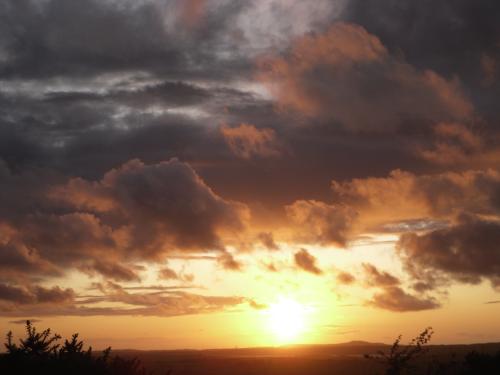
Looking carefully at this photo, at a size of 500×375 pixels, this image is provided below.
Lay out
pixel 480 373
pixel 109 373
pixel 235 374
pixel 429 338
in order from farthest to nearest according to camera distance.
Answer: pixel 235 374 < pixel 480 373 < pixel 109 373 < pixel 429 338

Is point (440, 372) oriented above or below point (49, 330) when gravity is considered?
below

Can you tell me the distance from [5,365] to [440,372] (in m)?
24.2

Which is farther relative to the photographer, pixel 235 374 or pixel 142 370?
pixel 235 374

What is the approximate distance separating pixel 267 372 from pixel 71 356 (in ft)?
460

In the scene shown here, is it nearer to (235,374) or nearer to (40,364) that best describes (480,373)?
(40,364)

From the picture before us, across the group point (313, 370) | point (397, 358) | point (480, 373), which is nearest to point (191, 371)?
point (313, 370)

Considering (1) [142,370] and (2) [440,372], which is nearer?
(2) [440,372]

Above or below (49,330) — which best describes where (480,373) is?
below

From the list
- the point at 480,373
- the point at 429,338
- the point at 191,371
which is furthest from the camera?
the point at 191,371

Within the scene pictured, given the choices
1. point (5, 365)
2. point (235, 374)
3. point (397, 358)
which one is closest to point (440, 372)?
point (397, 358)

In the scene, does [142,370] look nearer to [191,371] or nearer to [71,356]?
[71,356]

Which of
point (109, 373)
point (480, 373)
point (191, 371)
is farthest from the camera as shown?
point (191, 371)

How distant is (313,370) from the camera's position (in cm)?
17750

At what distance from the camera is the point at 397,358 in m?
35.3
